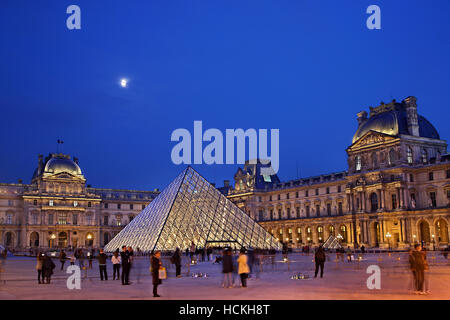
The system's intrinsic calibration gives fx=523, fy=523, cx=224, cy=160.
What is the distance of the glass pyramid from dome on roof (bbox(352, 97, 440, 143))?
20866mm

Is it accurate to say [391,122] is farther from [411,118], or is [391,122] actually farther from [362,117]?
[362,117]

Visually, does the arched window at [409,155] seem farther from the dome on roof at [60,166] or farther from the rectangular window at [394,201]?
the dome on roof at [60,166]

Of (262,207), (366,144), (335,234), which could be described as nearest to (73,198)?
(262,207)

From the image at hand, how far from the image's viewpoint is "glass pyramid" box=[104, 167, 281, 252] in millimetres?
32875

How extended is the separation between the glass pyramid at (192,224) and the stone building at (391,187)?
1785 centimetres

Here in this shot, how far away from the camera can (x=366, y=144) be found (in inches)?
2055

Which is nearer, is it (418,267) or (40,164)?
(418,267)

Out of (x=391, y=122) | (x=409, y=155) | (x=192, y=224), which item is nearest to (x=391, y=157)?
(x=409, y=155)

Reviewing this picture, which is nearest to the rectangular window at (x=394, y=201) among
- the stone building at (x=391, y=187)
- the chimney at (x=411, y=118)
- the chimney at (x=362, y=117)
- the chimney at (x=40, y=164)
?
the stone building at (x=391, y=187)

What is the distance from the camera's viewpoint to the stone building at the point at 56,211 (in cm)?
6781

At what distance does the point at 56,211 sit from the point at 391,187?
44.3m

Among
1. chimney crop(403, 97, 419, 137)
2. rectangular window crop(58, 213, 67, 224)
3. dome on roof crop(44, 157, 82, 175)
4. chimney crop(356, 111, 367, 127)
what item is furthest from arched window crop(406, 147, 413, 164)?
rectangular window crop(58, 213, 67, 224)

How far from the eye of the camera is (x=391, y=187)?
162ft
